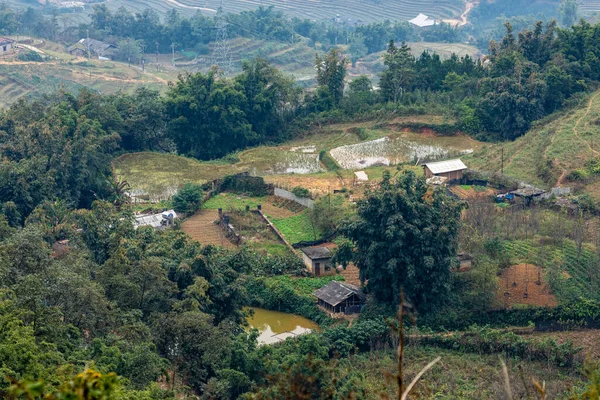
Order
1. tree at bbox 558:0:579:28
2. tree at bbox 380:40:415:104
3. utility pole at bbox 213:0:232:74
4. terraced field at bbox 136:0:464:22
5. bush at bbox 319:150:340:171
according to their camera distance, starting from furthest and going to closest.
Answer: terraced field at bbox 136:0:464:22
tree at bbox 558:0:579:28
utility pole at bbox 213:0:232:74
tree at bbox 380:40:415:104
bush at bbox 319:150:340:171

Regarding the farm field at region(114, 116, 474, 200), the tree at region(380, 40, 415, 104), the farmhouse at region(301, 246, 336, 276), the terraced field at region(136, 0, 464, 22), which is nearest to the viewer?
the farmhouse at region(301, 246, 336, 276)

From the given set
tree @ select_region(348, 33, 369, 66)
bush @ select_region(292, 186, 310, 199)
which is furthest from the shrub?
tree @ select_region(348, 33, 369, 66)

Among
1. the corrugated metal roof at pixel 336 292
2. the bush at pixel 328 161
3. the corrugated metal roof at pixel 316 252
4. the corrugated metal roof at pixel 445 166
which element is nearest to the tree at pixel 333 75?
the bush at pixel 328 161

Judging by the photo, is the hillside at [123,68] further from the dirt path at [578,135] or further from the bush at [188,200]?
the dirt path at [578,135]

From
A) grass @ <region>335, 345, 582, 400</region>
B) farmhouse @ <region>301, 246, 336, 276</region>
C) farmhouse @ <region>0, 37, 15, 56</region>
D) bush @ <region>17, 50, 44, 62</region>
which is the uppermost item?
grass @ <region>335, 345, 582, 400</region>

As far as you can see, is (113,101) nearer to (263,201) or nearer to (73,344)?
(263,201)

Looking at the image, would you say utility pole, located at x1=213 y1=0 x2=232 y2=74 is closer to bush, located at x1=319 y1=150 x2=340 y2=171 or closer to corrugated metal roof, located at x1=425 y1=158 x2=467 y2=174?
bush, located at x1=319 y1=150 x2=340 y2=171

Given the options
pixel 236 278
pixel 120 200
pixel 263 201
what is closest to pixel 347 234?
pixel 236 278
